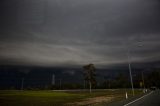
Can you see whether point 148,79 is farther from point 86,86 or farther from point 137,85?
point 86,86

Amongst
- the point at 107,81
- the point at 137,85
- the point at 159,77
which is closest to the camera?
the point at 137,85

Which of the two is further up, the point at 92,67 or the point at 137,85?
the point at 92,67

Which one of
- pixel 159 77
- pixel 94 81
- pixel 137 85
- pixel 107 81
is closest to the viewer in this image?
pixel 94 81

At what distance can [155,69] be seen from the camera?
181250 millimetres

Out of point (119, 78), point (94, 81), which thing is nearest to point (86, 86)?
point (94, 81)

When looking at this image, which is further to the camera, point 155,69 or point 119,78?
point 119,78

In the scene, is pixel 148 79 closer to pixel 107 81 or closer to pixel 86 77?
pixel 107 81

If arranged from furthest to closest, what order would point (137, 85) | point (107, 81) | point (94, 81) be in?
1. point (107, 81)
2. point (137, 85)
3. point (94, 81)

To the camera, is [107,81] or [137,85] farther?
[107,81]

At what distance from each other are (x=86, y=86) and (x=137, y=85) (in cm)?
3511

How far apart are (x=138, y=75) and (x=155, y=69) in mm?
18150

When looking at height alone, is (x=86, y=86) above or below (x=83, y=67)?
below

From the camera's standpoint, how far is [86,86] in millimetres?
146500

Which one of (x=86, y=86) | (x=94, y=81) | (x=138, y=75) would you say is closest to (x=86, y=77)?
(x=94, y=81)
